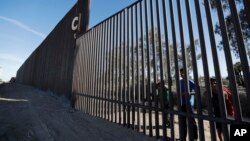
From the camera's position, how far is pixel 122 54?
5.20 metres

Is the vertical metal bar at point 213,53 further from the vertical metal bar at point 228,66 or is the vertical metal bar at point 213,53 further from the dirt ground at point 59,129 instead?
the dirt ground at point 59,129

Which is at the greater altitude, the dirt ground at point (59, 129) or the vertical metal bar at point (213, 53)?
the vertical metal bar at point (213, 53)

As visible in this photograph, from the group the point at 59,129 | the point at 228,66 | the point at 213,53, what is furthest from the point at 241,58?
the point at 59,129

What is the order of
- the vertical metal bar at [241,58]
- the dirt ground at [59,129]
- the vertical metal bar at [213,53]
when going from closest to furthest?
the vertical metal bar at [241,58]
the vertical metal bar at [213,53]
the dirt ground at [59,129]

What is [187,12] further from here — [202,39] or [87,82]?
[87,82]

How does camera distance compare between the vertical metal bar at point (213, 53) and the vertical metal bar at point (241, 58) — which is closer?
the vertical metal bar at point (241, 58)

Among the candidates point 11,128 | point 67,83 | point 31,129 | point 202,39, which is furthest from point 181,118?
point 67,83

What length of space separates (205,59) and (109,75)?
3103 millimetres

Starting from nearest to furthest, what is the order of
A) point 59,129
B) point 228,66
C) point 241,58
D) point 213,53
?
point 241,58, point 228,66, point 213,53, point 59,129

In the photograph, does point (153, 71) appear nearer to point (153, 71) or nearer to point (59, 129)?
point (153, 71)

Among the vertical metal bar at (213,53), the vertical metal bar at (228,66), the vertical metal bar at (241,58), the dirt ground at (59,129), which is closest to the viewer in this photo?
the vertical metal bar at (241,58)

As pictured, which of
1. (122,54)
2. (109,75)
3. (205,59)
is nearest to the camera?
(205,59)

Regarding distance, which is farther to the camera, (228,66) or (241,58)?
(228,66)

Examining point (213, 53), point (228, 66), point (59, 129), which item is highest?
point (213, 53)
